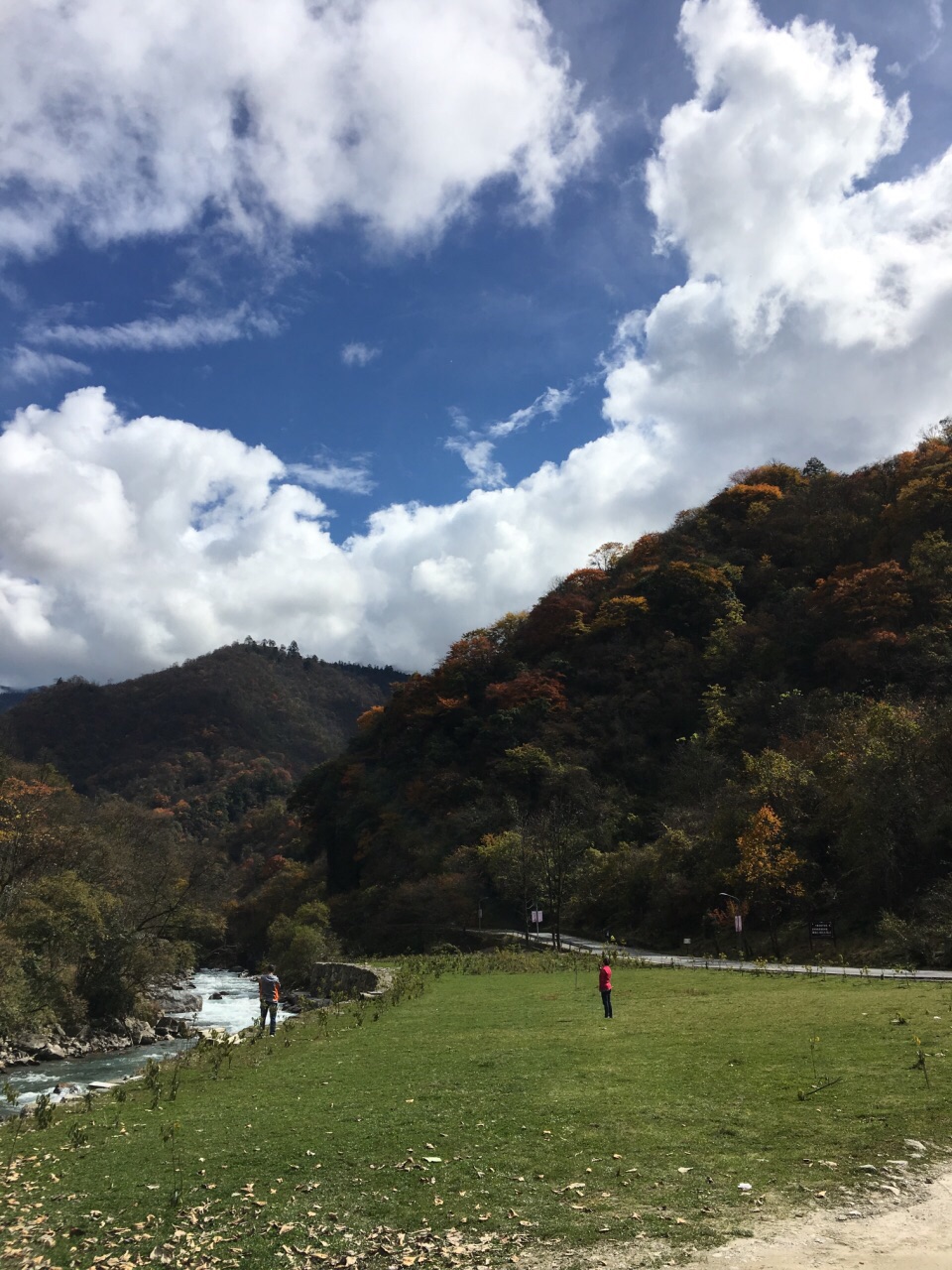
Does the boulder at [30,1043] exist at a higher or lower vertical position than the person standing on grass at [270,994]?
lower

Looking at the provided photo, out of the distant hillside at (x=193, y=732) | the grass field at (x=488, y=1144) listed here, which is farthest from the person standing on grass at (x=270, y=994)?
the distant hillside at (x=193, y=732)

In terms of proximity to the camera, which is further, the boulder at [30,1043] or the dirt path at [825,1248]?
the boulder at [30,1043]

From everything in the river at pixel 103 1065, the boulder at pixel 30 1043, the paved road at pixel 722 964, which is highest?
the paved road at pixel 722 964

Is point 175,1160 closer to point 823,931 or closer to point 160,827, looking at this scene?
point 823,931

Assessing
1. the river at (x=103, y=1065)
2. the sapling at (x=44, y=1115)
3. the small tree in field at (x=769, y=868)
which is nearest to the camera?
the sapling at (x=44, y=1115)

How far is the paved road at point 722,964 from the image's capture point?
2171 centimetres

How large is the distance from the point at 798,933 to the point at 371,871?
116ft

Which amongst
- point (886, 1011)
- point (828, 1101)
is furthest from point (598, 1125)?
point (886, 1011)

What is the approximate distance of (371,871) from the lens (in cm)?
5956

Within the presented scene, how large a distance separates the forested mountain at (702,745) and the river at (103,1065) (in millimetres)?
13830

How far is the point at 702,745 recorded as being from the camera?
171ft

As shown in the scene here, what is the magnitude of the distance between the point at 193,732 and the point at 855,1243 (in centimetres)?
13686

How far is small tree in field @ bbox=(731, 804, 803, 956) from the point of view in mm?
31953

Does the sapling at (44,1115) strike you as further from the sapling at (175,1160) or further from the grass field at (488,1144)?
the sapling at (175,1160)
